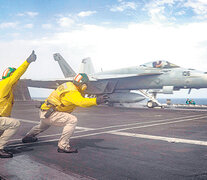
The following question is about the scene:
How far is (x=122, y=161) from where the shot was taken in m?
3.67

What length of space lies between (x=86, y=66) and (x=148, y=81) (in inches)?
568

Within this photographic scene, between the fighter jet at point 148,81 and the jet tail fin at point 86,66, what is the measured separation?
922cm

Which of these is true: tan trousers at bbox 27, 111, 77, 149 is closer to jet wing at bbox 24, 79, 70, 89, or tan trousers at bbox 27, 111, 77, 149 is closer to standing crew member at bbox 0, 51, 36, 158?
standing crew member at bbox 0, 51, 36, 158

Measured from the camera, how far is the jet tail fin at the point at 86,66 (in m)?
31.0

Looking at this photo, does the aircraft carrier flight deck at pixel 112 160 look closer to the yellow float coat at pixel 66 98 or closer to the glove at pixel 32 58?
the yellow float coat at pixel 66 98

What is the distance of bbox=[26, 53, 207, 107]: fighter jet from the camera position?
1684 cm

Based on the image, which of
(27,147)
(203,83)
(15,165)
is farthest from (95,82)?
(15,165)

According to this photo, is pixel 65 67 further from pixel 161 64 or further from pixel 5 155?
pixel 5 155

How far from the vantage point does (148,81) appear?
1847cm

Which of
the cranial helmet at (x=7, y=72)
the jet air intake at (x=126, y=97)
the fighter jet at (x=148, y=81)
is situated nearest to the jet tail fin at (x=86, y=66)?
the fighter jet at (x=148, y=81)

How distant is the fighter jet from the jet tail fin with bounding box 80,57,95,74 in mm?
9217

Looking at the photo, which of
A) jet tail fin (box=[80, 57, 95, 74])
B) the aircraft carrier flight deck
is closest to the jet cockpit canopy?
the aircraft carrier flight deck

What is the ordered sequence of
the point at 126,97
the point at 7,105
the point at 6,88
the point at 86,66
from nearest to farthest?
the point at 6,88 → the point at 7,105 → the point at 126,97 → the point at 86,66

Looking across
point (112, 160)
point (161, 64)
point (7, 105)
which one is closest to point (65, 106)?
point (7, 105)
